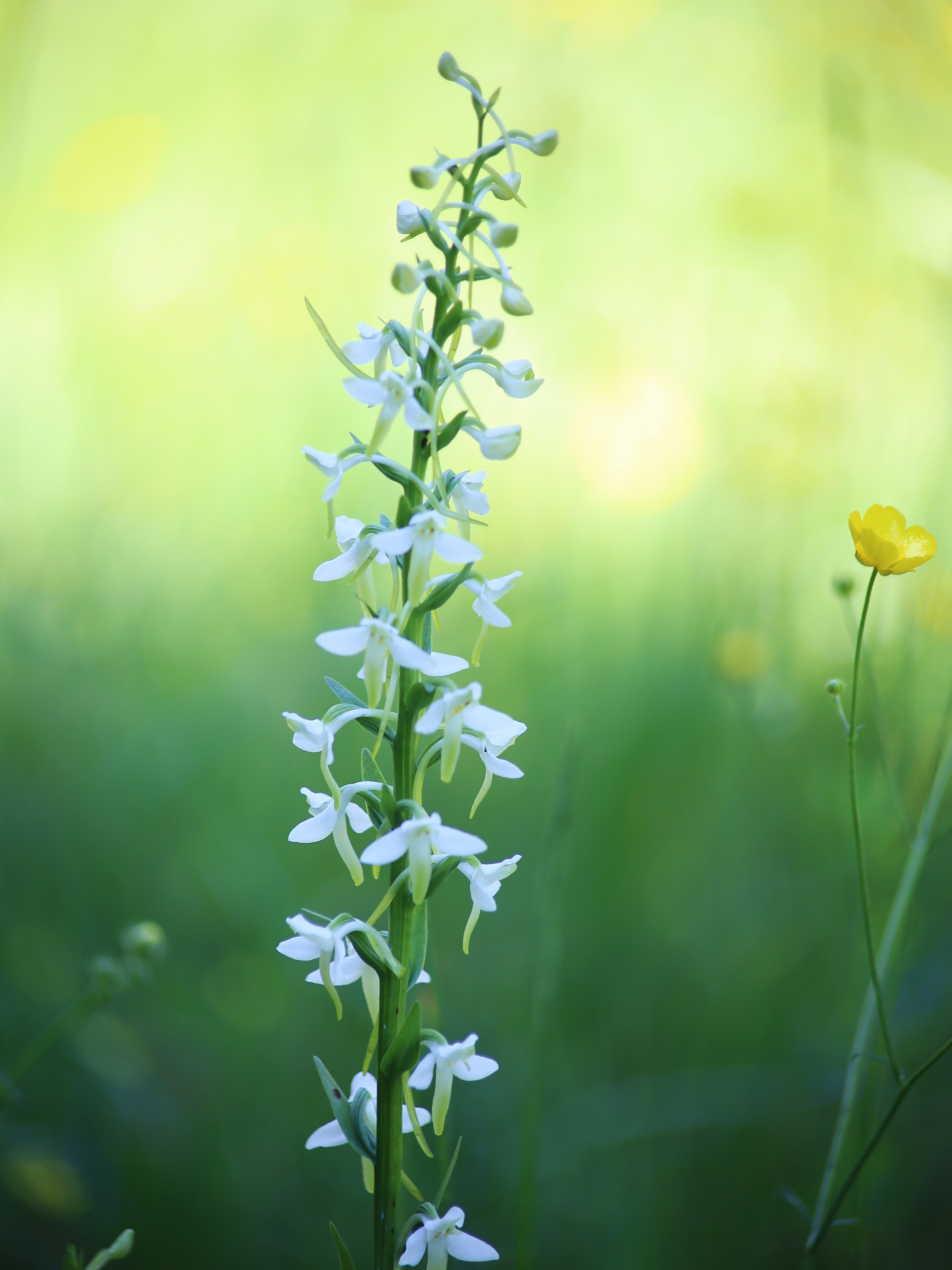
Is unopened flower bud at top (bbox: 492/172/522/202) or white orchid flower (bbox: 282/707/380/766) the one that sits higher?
unopened flower bud at top (bbox: 492/172/522/202)

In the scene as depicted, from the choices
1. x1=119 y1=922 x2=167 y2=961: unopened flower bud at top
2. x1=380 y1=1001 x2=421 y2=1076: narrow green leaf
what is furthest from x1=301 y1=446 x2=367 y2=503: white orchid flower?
x1=119 y1=922 x2=167 y2=961: unopened flower bud at top

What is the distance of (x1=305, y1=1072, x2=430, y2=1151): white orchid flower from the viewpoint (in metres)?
1.05

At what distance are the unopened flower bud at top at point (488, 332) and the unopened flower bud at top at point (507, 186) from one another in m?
0.22

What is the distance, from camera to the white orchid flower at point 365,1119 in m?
1.05

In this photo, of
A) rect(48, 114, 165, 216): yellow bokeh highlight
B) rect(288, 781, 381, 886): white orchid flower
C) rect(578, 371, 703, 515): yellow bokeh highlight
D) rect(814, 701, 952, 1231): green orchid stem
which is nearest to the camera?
rect(288, 781, 381, 886): white orchid flower

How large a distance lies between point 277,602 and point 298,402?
84 centimetres

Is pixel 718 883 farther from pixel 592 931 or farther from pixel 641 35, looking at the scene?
pixel 641 35

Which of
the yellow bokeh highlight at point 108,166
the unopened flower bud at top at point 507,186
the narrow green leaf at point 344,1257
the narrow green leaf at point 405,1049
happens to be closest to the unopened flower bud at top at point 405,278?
the unopened flower bud at top at point 507,186

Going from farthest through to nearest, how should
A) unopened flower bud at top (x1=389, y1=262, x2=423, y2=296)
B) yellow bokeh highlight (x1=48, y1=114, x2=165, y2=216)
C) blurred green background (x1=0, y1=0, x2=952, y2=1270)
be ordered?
yellow bokeh highlight (x1=48, y1=114, x2=165, y2=216) < blurred green background (x1=0, y1=0, x2=952, y2=1270) < unopened flower bud at top (x1=389, y1=262, x2=423, y2=296)

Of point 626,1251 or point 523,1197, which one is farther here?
point 626,1251

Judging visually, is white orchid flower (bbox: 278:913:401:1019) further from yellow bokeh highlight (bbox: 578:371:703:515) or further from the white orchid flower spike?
yellow bokeh highlight (bbox: 578:371:703:515)

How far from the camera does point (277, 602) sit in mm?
3148

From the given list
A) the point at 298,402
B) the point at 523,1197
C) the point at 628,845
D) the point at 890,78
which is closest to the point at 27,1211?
the point at 523,1197

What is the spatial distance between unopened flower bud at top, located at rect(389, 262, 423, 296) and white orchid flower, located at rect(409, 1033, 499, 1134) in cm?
91
